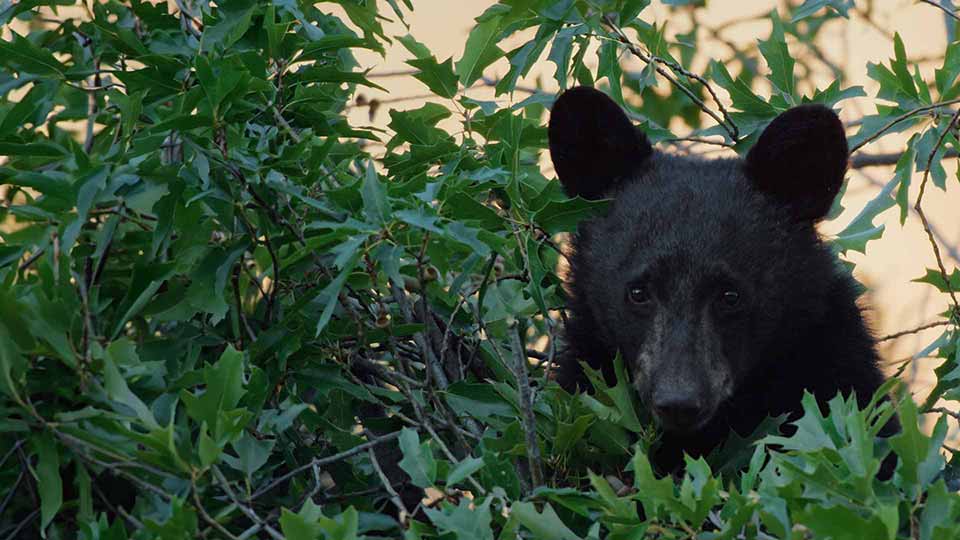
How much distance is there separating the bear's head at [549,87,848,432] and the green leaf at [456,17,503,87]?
0.29m

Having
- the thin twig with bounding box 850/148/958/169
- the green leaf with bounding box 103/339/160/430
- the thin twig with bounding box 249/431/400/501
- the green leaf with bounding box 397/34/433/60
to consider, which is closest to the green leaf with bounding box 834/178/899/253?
the green leaf with bounding box 397/34/433/60

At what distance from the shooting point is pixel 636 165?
4.75m

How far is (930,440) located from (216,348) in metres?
1.99

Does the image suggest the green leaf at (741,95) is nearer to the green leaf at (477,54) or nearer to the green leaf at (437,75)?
the green leaf at (477,54)

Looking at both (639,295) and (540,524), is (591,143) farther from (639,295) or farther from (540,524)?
(540,524)

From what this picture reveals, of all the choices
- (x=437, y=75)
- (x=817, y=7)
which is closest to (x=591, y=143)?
(x=437, y=75)

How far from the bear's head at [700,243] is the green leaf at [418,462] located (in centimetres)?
104

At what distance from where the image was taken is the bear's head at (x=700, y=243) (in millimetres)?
4289

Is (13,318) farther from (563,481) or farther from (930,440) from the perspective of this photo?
(930,440)

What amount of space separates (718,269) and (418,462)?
1.46 meters

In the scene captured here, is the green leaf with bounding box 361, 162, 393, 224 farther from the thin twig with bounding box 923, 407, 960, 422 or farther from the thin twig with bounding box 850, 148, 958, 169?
the thin twig with bounding box 850, 148, 958, 169

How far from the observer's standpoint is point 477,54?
4316 millimetres

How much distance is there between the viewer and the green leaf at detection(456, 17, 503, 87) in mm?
4285

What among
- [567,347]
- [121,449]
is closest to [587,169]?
[567,347]
